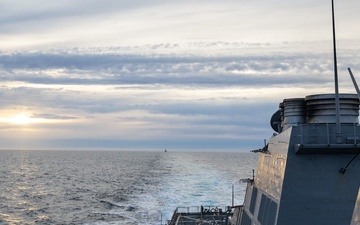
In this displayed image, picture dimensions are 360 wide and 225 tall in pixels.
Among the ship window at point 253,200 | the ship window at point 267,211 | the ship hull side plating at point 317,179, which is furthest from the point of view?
the ship window at point 253,200

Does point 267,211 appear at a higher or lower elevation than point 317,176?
lower

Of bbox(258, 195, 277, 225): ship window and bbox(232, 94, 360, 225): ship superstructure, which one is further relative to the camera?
bbox(258, 195, 277, 225): ship window

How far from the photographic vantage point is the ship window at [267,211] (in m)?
16.9

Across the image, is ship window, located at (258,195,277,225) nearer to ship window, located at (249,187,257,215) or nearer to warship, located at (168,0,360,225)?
warship, located at (168,0,360,225)

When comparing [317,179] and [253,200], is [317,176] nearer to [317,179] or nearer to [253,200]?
[317,179]

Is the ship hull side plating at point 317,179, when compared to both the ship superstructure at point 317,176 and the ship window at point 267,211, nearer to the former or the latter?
the ship superstructure at point 317,176

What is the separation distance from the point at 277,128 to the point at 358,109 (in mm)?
6437

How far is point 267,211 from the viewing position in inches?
714

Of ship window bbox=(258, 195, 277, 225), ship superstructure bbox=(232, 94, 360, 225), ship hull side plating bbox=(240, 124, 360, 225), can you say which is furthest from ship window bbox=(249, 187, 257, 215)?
ship hull side plating bbox=(240, 124, 360, 225)

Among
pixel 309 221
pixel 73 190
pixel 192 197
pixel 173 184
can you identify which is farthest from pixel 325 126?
pixel 73 190

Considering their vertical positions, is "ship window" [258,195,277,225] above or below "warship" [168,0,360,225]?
below

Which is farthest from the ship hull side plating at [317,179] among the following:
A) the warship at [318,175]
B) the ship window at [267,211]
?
the ship window at [267,211]

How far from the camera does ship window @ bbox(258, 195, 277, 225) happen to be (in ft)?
55.5

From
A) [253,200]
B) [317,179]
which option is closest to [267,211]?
[317,179]
